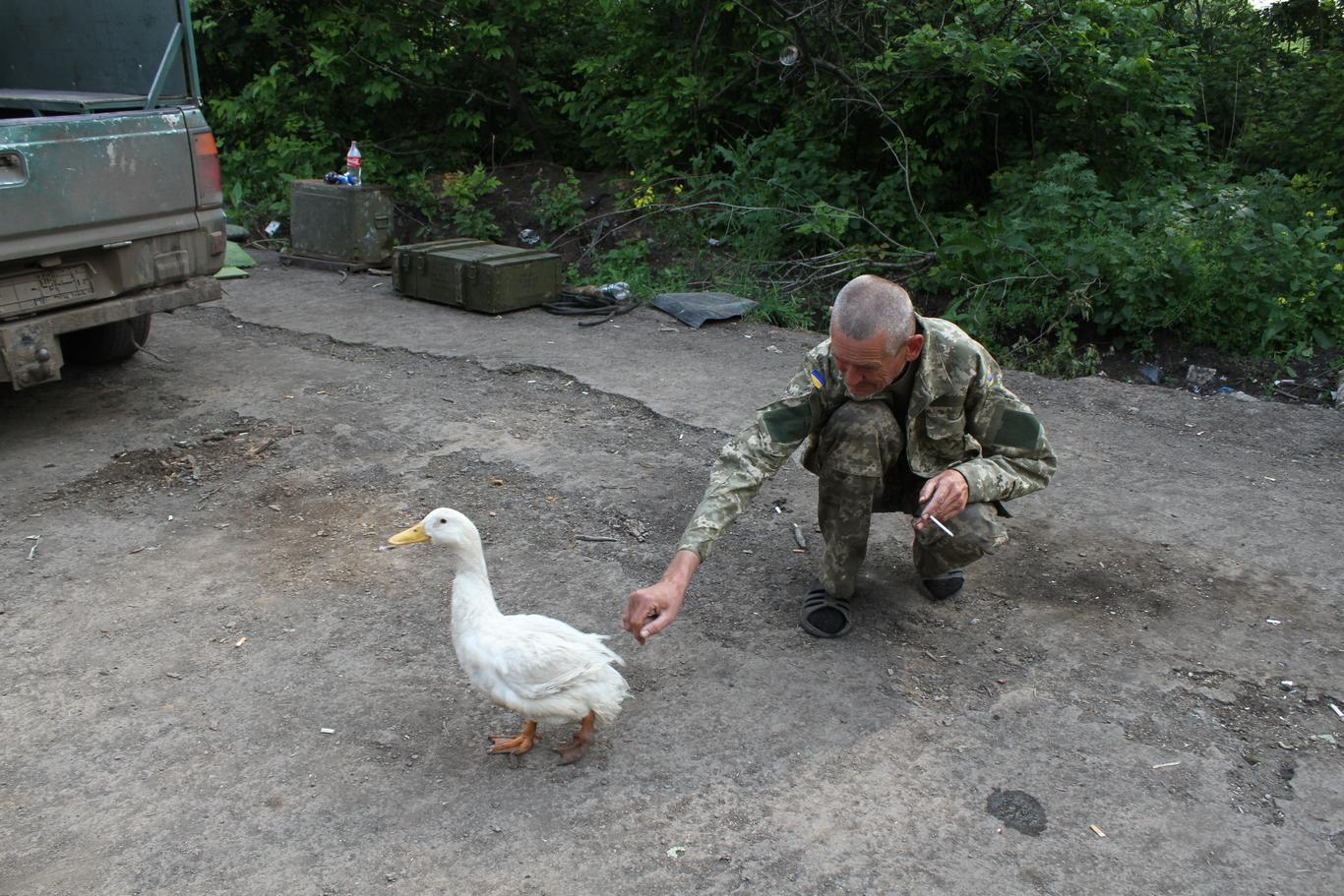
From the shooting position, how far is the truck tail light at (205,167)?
5.27 metres

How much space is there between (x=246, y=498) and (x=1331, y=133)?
26.3ft

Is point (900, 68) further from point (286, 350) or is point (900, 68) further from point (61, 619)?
point (61, 619)

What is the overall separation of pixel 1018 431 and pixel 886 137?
6.15m

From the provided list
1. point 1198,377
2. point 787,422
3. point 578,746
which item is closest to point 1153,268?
point 1198,377

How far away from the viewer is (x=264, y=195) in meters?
10.5

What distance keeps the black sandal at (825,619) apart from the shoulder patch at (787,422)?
60 centimetres

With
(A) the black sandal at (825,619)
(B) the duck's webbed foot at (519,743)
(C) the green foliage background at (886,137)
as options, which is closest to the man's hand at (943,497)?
(A) the black sandal at (825,619)

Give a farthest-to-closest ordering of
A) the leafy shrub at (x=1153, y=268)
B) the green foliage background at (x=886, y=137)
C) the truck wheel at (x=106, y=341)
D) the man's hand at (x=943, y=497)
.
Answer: the green foliage background at (x=886, y=137) → the leafy shrub at (x=1153, y=268) → the truck wheel at (x=106, y=341) → the man's hand at (x=943, y=497)

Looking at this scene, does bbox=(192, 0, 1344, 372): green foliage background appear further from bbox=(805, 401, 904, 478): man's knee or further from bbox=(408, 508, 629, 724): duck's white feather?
bbox=(408, 508, 629, 724): duck's white feather

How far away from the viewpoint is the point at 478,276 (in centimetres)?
729

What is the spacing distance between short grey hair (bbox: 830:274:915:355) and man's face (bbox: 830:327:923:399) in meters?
0.02

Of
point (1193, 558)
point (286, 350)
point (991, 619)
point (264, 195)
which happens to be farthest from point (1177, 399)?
point (264, 195)

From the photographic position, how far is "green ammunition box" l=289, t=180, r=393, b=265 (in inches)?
336

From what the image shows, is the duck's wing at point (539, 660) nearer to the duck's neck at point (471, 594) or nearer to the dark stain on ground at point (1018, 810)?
the duck's neck at point (471, 594)
